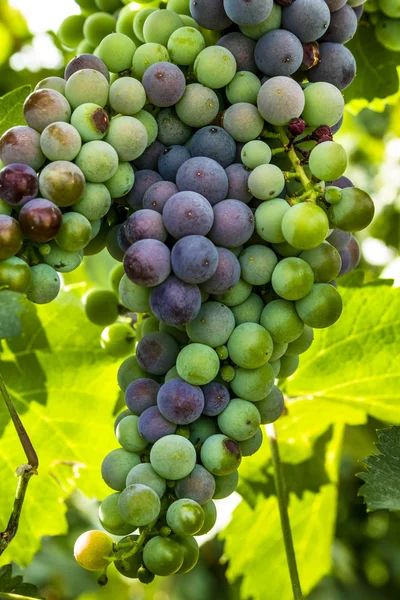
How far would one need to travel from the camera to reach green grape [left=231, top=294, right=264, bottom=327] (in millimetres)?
889

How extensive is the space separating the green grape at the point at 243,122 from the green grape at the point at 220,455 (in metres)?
0.38

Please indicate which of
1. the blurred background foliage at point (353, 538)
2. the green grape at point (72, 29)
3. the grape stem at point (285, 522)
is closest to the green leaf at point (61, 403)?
the grape stem at point (285, 522)

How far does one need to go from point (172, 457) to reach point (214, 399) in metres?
0.09

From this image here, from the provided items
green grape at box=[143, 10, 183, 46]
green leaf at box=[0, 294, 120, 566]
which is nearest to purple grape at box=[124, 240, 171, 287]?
green grape at box=[143, 10, 183, 46]

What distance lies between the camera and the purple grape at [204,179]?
85 cm

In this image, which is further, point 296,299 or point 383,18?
point 383,18

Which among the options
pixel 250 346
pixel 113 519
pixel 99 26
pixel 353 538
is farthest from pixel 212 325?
pixel 353 538

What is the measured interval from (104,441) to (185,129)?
750 millimetres

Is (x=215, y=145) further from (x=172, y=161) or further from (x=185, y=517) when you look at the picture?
(x=185, y=517)

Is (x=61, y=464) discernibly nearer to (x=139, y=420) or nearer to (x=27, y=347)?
(x=27, y=347)

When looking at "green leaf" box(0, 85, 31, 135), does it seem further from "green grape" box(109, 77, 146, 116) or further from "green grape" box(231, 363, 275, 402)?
"green grape" box(231, 363, 275, 402)

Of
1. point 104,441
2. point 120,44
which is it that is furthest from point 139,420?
point 104,441

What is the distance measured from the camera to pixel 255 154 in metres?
0.89

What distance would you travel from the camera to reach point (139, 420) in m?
0.86
